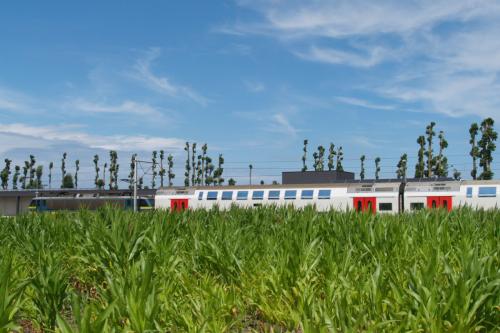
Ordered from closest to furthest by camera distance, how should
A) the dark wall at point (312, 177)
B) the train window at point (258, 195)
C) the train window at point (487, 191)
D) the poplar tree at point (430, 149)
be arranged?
the train window at point (487, 191) → the train window at point (258, 195) → the dark wall at point (312, 177) → the poplar tree at point (430, 149)

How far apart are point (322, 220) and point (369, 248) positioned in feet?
7.78

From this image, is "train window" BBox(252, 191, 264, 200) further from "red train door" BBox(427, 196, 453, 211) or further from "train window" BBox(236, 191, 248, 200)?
"red train door" BBox(427, 196, 453, 211)

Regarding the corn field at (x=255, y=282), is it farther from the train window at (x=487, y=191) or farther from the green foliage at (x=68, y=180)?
the green foliage at (x=68, y=180)

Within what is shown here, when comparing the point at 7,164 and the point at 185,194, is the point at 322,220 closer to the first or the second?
the point at 185,194

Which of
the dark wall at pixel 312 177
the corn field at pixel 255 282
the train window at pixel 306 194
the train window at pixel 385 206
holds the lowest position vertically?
the corn field at pixel 255 282

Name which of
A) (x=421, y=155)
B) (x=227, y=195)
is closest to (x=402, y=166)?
(x=421, y=155)

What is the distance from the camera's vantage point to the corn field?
493 cm

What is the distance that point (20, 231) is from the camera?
11.1 metres

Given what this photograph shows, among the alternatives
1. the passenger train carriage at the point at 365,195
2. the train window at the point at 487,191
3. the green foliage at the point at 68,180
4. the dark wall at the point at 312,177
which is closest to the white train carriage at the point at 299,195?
Result: the passenger train carriage at the point at 365,195

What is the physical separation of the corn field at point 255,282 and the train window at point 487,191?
63.5 ft

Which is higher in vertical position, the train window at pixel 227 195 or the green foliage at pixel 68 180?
the green foliage at pixel 68 180

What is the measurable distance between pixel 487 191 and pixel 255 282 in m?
23.7

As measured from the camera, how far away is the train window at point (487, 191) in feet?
89.9

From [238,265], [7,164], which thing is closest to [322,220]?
[238,265]
